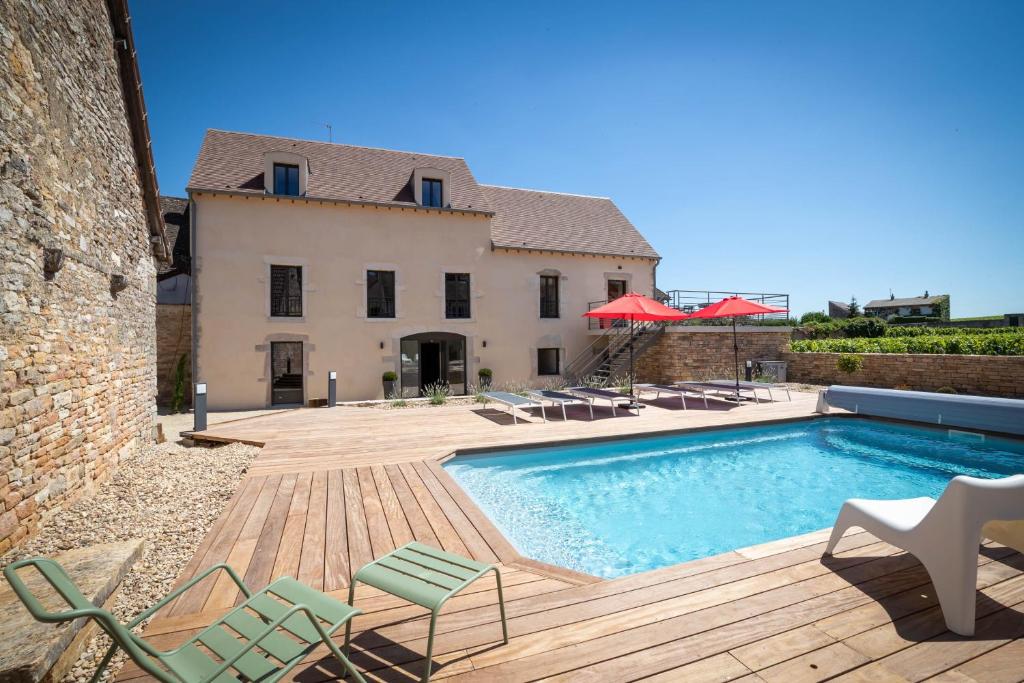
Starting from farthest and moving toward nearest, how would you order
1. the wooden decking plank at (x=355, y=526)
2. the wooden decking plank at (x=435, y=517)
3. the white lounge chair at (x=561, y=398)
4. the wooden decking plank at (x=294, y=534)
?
the white lounge chair at (x=561, y=398) → the wooden decking plank at (x=435, y=517) → the wooden decking plank at (x=355, y=526) → the wooden decking plank at (x=294, y=534)

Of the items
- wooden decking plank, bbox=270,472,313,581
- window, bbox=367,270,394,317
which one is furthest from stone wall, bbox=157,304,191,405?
wooden decking plank, bbox=270,472,313,581

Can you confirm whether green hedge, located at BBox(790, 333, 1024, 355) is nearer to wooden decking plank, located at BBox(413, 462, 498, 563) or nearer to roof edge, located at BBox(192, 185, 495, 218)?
roof edge, located at BBox(192, 185, 495, 218)

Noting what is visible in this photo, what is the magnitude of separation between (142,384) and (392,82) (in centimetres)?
810

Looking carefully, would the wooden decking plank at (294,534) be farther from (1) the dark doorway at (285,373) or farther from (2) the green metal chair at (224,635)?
(1) the dark doorway at (285,373)

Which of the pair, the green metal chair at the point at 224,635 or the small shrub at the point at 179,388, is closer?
the green metal chair at the point at 224,635

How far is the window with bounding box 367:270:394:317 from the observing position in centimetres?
1453

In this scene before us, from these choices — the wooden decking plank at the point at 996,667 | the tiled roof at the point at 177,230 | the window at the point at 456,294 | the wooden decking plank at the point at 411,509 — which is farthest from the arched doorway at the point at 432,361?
the wooden decking plank at the point at 996,667

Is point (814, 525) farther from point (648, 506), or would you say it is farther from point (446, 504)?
point (446, 504)

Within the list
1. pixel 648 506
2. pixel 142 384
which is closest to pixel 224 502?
pixel 142 384

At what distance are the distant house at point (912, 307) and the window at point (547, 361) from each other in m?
54.9

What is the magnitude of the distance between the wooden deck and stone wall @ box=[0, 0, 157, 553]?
192 centimetres

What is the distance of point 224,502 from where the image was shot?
4828 millimetres

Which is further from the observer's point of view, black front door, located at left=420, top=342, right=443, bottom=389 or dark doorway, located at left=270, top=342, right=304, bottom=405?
black front door, located at left=420, top=342, right=443, bottom=389

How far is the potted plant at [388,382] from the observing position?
46.6ft
